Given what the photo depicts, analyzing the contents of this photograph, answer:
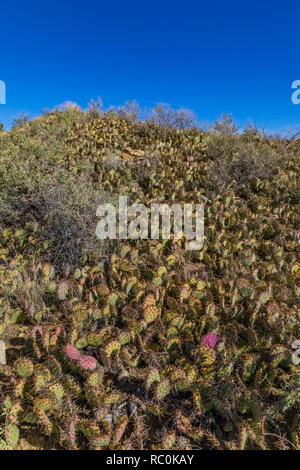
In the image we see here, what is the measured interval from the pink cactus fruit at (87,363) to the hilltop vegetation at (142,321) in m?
0.01

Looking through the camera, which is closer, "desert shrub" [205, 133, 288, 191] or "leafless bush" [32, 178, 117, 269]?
"leafless bush" [32, 178, 117, 269]

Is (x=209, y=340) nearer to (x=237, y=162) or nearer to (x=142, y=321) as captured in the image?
(x=142, y=321)

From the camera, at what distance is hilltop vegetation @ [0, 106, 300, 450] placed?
1998 millimetres

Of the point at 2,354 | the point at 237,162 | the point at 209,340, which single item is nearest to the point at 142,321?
the point at 209,340

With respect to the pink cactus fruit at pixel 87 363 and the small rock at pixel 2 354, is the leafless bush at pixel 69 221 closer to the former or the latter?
the small rock at pixel 2 354

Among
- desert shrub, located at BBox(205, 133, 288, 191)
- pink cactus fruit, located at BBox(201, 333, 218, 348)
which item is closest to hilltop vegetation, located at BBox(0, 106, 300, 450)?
pink cactus fruit, located at BBox(201, 333, 218, 348)

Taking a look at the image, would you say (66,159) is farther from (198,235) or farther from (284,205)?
(284,205)

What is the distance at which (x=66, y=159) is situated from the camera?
21.4 ft

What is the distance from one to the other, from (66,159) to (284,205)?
480 centimetres

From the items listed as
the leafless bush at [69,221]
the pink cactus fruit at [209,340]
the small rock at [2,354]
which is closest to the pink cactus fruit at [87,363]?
the small rock at [2,354]

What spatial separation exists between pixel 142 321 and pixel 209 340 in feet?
2.12

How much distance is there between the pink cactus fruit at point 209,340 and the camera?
8.19 feet

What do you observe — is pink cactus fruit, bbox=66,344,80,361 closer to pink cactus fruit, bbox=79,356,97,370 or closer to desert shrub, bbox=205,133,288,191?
pink cactus fruit, bbox=79,356,97,370

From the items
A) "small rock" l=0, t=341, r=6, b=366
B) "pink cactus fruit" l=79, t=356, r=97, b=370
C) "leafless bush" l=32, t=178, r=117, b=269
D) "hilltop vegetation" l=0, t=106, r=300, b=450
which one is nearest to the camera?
"hilltop vegetation" l=0, t=106, r=300, b=450
